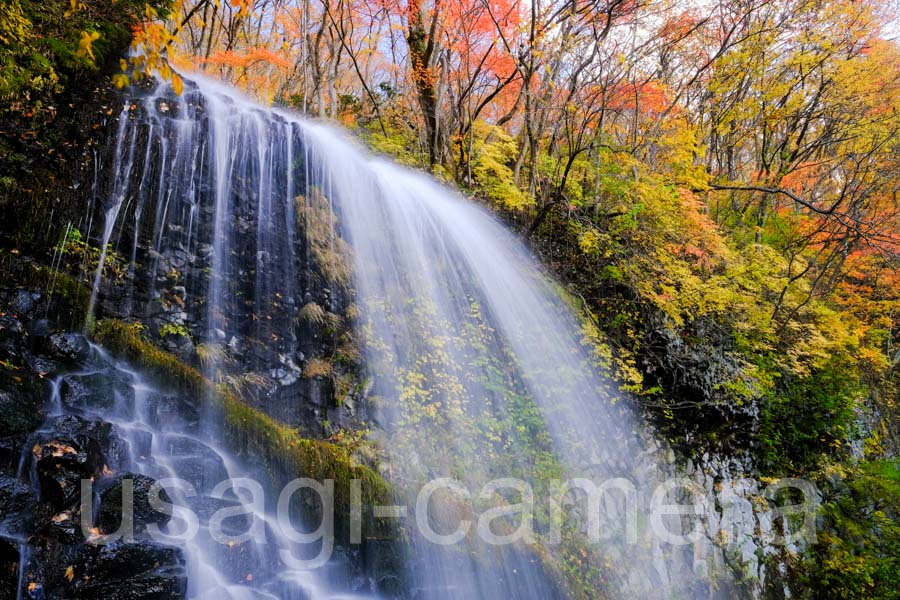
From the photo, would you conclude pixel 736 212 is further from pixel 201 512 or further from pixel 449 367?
pixel 201 512

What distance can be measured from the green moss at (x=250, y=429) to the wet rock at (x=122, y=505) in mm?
916

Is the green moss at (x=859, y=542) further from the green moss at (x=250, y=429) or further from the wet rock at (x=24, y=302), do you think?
the wet rock at (x=24, y=302)

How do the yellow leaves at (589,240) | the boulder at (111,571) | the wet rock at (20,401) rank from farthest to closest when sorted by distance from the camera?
1. the yellow leaves at (589,240)
2. the wet rock at (20,401)
3. the boulder at (111,571)

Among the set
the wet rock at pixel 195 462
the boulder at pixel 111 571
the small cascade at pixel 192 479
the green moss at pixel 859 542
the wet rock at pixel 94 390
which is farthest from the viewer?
the green moss at pixel 859 542

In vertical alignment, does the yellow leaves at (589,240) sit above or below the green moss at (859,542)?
above

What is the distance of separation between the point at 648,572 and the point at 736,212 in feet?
30.1

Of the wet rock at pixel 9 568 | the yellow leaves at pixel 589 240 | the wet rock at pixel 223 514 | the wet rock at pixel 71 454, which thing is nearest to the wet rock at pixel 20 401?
the wet rock at pixel 71 454

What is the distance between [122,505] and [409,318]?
3.78 metres

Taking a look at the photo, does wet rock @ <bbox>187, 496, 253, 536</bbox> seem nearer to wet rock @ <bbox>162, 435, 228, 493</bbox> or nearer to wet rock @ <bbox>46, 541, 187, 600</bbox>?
wet rock @ <bbox>162, 435, 228, 493</bbox>

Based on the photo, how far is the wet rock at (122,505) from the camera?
3467 mm

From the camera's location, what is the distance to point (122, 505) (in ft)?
11.7

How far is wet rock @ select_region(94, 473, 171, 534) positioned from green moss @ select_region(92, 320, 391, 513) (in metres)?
0.92

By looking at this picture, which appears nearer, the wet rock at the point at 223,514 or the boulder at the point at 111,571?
the boulder at the point at 111,571

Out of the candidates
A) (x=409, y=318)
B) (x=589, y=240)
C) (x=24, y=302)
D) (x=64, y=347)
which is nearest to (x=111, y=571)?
(x=64, y=347)
